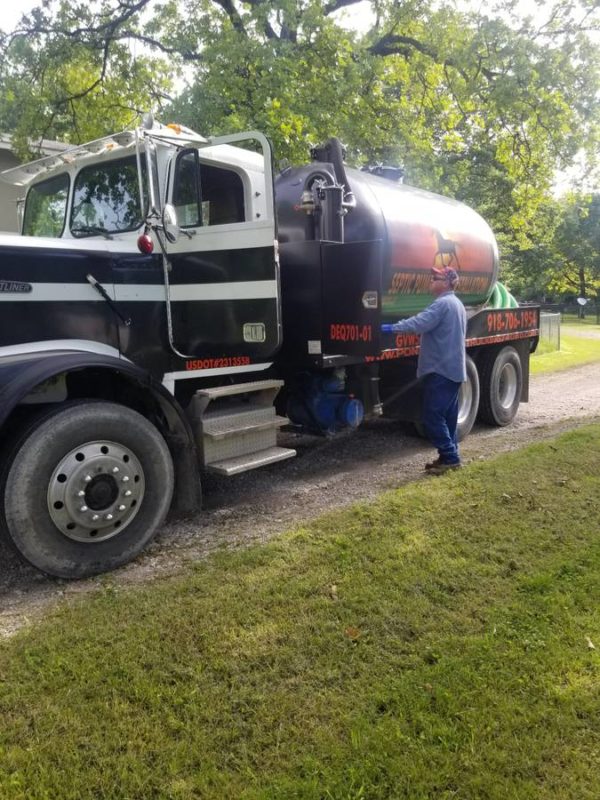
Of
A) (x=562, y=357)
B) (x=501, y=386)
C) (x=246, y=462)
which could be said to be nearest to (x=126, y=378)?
(x=246, y=462)

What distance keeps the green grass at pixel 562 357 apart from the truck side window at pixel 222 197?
1033cm

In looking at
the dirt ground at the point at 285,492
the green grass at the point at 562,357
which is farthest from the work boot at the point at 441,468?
the green grass at the point at 562,357

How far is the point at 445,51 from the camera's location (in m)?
12.4

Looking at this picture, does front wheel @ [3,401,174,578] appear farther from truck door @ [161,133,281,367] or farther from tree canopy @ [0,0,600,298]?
tree canopy @ [0,0,600,298]

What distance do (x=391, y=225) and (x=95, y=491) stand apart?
3.69 metres

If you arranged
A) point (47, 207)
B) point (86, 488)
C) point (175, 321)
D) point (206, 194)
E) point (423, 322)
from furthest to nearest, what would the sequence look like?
point (423, 322) < point (47, 207) < point (206, 194) < point (175, 321) < point (86, 488)

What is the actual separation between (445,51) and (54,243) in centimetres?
1099

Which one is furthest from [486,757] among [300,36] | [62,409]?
[300,36]

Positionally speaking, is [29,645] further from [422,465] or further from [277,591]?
[422,465]

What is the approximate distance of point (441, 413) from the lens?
19.4ft

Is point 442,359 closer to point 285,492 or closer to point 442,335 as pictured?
point 442,335

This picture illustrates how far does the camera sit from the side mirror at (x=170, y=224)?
164 inches

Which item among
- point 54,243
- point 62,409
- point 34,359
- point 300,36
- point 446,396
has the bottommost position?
point 446,396

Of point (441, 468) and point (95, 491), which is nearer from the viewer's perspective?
point (95, 491)
